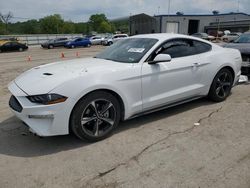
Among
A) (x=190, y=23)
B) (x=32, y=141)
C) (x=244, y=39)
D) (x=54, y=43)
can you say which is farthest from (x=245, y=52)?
(x=190, y=23)

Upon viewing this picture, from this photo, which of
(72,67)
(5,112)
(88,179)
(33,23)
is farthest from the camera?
(33,23)

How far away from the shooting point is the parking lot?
9.17 ft

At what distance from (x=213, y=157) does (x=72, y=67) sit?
7.94 feet

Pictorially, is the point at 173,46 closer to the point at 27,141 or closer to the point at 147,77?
the point at 147,77

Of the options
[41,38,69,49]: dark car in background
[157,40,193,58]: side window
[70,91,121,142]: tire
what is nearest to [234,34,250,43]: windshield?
[157,40,193,58]: side window

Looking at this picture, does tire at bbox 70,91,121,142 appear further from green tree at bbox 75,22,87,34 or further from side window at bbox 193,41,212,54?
green tree at bbox 75,22,87,34

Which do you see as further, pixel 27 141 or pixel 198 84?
pixel 198 84

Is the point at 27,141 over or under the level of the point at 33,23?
under

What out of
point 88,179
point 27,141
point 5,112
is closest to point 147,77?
point 88,179

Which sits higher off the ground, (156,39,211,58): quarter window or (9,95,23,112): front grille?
(156,39,211,58): quarter window

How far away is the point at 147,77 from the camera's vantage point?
3.97 meters

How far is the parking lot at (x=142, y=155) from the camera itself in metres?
2.79

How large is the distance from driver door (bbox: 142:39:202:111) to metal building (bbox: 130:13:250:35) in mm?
55368

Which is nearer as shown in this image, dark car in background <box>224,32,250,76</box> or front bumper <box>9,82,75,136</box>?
front bumper <box>9,82,75,136</box>
